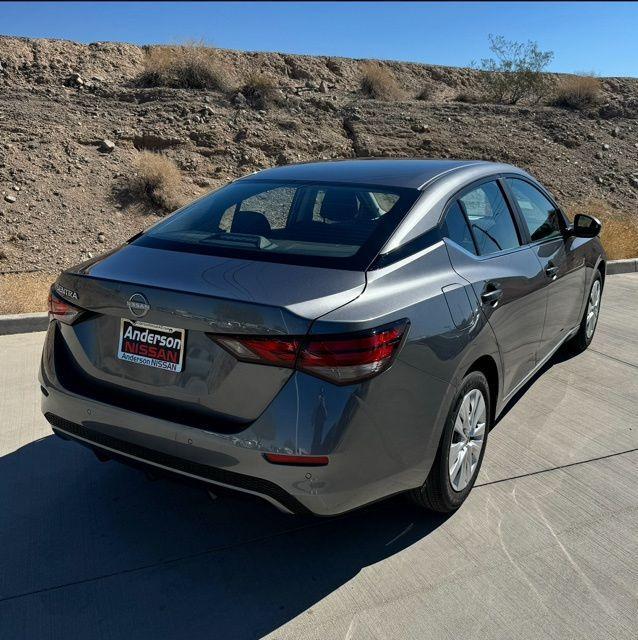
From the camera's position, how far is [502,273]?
3.57m

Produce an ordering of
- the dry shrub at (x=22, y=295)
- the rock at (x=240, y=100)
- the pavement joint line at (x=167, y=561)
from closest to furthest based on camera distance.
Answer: the pavement joint line at (x=167, y=561) → the dry shrub at (x=22, y=295) → the rock at (x=240, y=100)

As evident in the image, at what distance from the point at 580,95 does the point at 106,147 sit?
15654 millimetres

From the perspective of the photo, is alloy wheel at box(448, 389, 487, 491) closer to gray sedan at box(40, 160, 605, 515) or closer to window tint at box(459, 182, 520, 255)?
gray sedan at box(40, 160, 605, 515)

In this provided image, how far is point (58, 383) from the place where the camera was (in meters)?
2.94

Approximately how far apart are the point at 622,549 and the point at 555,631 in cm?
71

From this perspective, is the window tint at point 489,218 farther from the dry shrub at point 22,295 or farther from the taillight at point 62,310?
the dry shrub at point 22,295

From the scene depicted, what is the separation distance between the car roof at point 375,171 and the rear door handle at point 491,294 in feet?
1.95

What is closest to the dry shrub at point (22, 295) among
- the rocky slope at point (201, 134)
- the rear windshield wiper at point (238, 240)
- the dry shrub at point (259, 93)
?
the rocky slope at point (201, 134)

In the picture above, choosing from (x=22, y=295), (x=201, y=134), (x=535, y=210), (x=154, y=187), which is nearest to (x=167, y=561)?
(x=535, y=210)

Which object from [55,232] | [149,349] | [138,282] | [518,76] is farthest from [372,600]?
[518,76]

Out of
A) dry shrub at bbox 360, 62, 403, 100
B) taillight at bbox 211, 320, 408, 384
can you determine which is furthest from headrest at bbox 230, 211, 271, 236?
dry shrub at bbox 360, 62, 403, 100

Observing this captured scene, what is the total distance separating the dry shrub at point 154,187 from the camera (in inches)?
486

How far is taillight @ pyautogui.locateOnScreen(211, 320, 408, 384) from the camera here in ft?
7.83

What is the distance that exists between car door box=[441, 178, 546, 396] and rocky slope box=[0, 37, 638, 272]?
7.88 metres
